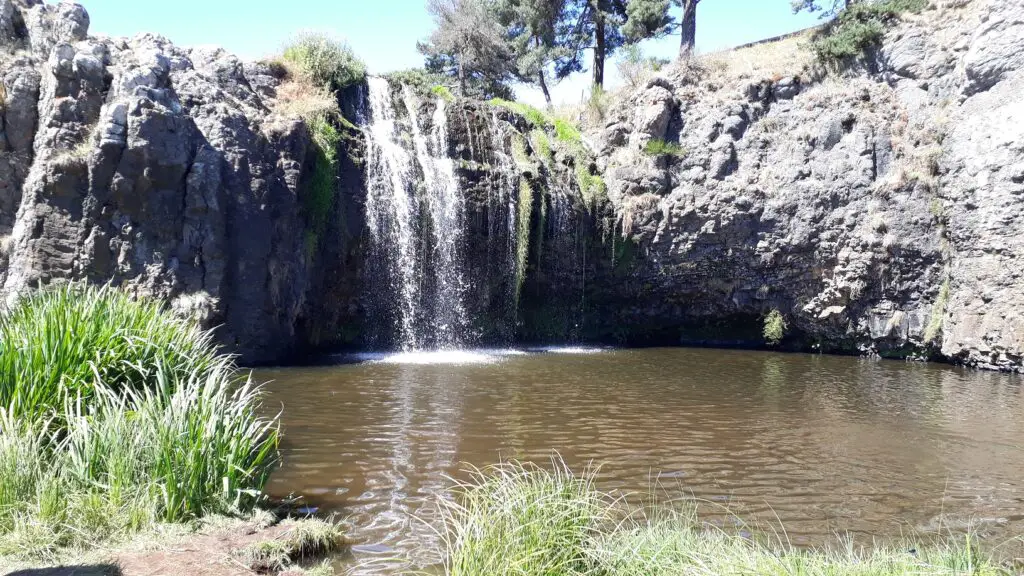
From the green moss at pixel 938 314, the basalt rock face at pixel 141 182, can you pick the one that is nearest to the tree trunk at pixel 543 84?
the basalt rock face at pixel 141 182

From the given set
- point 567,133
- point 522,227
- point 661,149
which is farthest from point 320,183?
point 661,149

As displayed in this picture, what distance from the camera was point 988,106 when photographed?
1683cm

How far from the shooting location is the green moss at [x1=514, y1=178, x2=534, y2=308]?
20.0m

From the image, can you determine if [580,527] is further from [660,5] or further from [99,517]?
[660,5]

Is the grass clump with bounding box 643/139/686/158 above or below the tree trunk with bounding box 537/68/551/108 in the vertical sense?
below

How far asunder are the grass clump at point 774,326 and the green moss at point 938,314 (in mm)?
3807

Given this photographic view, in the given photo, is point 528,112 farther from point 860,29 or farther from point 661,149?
point 860,29

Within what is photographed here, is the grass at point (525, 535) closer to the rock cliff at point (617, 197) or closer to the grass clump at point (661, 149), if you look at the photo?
the rock cliff at point (617, 197)

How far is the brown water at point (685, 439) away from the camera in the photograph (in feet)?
21.6

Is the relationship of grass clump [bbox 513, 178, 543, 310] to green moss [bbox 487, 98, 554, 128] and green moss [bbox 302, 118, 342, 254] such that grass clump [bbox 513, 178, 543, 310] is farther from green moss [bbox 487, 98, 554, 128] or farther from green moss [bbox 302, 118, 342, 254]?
green moss [bbox 302, 118, 342, 254]

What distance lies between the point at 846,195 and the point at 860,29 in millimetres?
5237

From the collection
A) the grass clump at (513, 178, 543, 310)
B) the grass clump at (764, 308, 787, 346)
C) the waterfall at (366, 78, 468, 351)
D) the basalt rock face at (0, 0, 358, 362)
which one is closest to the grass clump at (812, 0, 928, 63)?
the grass clump at (764, 308, 787, 346)

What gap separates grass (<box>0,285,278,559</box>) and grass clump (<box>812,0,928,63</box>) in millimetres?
20322

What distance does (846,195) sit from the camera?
62.6 feet
